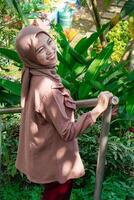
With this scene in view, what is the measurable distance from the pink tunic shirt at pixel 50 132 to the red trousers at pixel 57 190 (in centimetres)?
8

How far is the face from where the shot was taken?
203cm

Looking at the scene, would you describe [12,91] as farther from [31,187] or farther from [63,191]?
[63,191]

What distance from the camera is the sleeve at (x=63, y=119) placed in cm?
202

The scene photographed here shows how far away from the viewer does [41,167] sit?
220 cm

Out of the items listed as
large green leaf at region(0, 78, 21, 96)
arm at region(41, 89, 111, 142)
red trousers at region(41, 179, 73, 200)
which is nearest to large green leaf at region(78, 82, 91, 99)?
large green leaf at region(0, 78, 21, 96)

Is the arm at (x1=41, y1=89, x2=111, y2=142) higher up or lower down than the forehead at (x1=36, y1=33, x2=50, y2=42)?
lower down

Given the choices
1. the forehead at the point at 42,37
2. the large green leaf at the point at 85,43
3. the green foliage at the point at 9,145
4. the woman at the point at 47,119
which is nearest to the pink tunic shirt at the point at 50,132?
the woman at the point at 47,119

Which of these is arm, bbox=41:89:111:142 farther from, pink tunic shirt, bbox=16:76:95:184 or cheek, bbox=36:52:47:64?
cheek, bbox=36:52:47:64

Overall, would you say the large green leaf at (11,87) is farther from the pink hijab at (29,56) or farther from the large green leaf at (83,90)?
the pink hijab at (29,56)

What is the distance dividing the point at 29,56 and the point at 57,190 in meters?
0.66

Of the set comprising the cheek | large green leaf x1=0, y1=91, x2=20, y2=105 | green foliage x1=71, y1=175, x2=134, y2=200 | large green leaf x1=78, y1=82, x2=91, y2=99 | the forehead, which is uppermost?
the forehead

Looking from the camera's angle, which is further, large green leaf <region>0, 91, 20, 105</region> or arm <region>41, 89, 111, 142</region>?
large green leaf <region>0, 91, 20, 105</region>

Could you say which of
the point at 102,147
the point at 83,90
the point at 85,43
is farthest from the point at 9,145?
the point at 102,147

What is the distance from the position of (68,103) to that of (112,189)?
1069 mm
